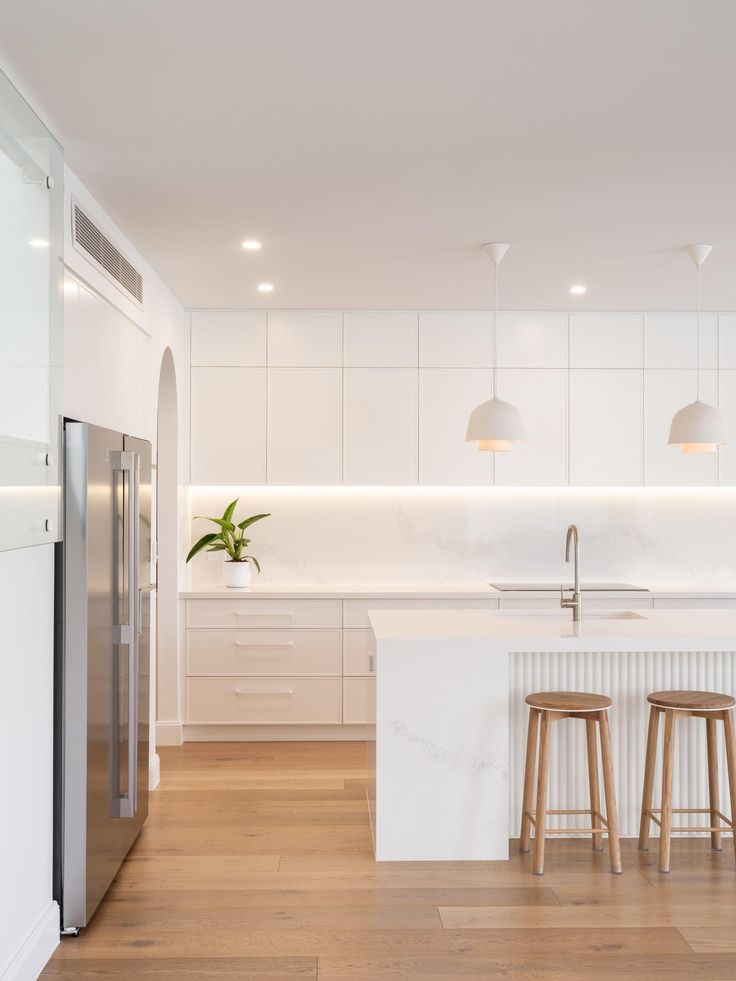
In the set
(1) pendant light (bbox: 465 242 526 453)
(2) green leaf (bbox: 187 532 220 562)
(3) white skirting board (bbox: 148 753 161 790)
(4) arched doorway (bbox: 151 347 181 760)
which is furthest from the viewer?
(2) green leaf (bbox: 187 532 220 562)

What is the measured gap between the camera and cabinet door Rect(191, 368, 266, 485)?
5.81m

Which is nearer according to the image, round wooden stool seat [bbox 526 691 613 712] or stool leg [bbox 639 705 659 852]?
round wooden stool seat [bbox 526 691 613 712]

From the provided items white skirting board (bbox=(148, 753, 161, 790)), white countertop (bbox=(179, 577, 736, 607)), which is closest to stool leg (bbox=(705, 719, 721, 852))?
white countertop (bbox=(179, 577, 736, 607))

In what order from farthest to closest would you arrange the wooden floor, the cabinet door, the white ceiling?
the cabinet door → the wooden floor → the white ceiling

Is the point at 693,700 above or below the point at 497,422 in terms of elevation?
below

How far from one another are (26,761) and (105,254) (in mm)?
2031

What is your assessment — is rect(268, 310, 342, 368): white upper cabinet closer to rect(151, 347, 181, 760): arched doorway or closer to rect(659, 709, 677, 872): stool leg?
rect(151, 347, 181, 760): arched doorway

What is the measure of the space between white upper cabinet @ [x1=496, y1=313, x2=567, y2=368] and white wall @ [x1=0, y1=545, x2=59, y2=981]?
146 inches

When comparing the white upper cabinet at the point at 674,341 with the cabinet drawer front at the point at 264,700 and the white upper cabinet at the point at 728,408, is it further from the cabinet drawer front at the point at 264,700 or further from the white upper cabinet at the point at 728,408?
the cabinet drawer front at the point at 264,700

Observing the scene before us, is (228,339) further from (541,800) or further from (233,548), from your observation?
(541,800)

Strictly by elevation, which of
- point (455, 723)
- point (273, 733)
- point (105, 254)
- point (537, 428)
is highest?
point (105, 254)

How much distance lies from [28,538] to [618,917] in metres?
2.33

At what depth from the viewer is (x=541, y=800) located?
11.4 ft

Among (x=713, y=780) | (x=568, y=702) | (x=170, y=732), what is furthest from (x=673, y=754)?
(x=170, y=732)
